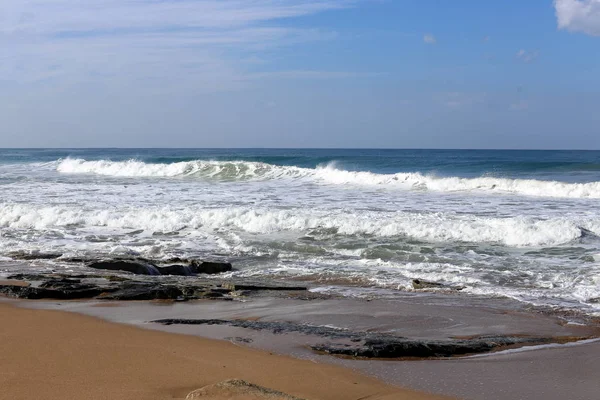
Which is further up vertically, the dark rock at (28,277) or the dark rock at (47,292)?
the dark rock at (47,292)

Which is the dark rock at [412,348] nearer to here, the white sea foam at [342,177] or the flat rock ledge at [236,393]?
the flat rock ledge at [236,393]

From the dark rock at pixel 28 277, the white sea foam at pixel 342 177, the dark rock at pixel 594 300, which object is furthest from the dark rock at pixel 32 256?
the white sea foam at pixel 342 177

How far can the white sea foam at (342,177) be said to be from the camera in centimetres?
2498

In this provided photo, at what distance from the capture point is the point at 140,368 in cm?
506

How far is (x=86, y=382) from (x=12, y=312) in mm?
2922

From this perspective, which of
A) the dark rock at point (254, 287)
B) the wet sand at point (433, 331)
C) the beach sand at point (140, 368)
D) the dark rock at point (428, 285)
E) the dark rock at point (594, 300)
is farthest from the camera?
the dark rock at point (428, 285)

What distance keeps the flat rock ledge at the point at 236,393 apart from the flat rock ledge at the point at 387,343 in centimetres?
163

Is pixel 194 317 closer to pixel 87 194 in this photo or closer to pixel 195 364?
pixel 195 364

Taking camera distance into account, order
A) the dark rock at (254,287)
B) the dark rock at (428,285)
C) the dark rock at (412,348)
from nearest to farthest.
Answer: the dark rock at (412,348) → the dark rock at (254,287) → the dark rock at (428,285)

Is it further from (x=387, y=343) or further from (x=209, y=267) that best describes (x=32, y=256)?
(x=387, y=343)

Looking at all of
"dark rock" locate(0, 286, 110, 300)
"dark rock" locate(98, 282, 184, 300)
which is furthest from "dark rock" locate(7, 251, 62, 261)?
"dark rock" locate(98, 282, 184, 300)

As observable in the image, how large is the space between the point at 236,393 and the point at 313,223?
10.9 metres

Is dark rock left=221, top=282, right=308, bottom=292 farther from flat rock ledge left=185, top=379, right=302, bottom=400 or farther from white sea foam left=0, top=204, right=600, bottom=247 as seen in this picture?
white sea foam left=0, top=204, right=600, bottom=247

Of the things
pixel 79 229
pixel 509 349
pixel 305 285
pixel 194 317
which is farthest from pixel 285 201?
pixel 509 349
